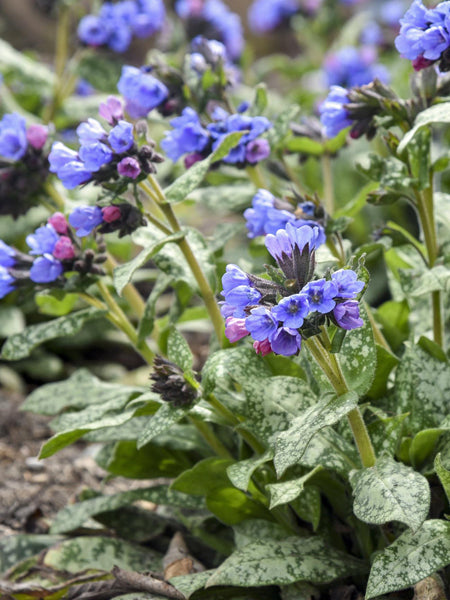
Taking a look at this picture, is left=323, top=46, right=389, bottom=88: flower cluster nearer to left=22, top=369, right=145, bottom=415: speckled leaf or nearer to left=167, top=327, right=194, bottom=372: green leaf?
left=22, top=369, right=145, bottom=415: speckled leaf

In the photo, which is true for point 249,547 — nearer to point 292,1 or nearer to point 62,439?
point 62,439

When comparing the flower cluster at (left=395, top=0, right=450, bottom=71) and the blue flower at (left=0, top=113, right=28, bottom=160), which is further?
the blue flower at (left=0, top=113, right=28, bottom=160)

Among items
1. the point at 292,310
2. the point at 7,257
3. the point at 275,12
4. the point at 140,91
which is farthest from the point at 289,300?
the point at 275,12

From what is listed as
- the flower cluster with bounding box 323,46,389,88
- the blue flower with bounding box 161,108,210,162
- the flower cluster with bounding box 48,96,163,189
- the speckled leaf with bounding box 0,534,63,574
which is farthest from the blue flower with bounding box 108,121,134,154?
the flower cluster with bounding box 323,46,389,88

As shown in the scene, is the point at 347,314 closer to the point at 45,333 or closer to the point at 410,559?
the point at 410,559

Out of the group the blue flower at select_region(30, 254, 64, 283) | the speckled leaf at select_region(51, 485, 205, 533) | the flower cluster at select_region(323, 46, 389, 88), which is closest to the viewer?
the blue flower at select_region(30, 254, 64, 283)

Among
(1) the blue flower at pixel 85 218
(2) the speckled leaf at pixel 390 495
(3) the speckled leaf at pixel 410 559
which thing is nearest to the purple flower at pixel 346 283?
(2) the speckled leaf at pixel 390 495

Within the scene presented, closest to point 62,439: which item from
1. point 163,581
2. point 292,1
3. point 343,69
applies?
point 163,581
